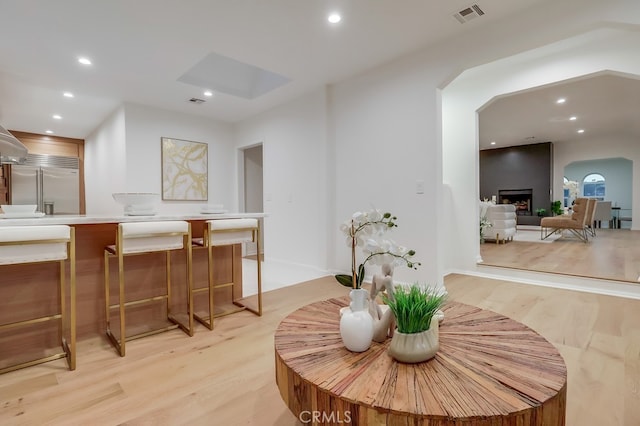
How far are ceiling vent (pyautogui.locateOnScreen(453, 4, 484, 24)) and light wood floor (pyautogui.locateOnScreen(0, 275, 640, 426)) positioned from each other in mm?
2578

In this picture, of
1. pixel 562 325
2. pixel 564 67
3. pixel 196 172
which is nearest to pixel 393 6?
pixel 564 67

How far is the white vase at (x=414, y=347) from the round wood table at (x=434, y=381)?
3 centimetres

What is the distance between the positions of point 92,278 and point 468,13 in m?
3.70

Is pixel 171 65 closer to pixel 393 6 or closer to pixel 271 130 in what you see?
pixel 271 130

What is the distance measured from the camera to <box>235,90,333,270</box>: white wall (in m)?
4.30

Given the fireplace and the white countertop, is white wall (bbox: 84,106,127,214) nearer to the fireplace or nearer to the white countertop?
the white countertop

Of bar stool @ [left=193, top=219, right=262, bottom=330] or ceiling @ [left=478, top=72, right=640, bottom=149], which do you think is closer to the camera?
bar stool @ [left=193, top=219, right=262, bottom=330]

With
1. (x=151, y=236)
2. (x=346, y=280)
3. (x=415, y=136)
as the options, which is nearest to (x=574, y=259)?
(x=415, y=136)

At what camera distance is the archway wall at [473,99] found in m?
3.42

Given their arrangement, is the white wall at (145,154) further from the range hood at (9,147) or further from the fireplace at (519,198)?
the fireplace at (519,198)

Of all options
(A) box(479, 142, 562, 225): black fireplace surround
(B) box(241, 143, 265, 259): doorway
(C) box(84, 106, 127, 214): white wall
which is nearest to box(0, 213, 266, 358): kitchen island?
(C) box(84, 106, 127, 214): white wall

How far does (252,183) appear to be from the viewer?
6223mm

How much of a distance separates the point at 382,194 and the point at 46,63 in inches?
158

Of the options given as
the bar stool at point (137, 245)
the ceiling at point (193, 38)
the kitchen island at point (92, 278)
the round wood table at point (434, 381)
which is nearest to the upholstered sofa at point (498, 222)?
the ceiling at point (193, 38)
